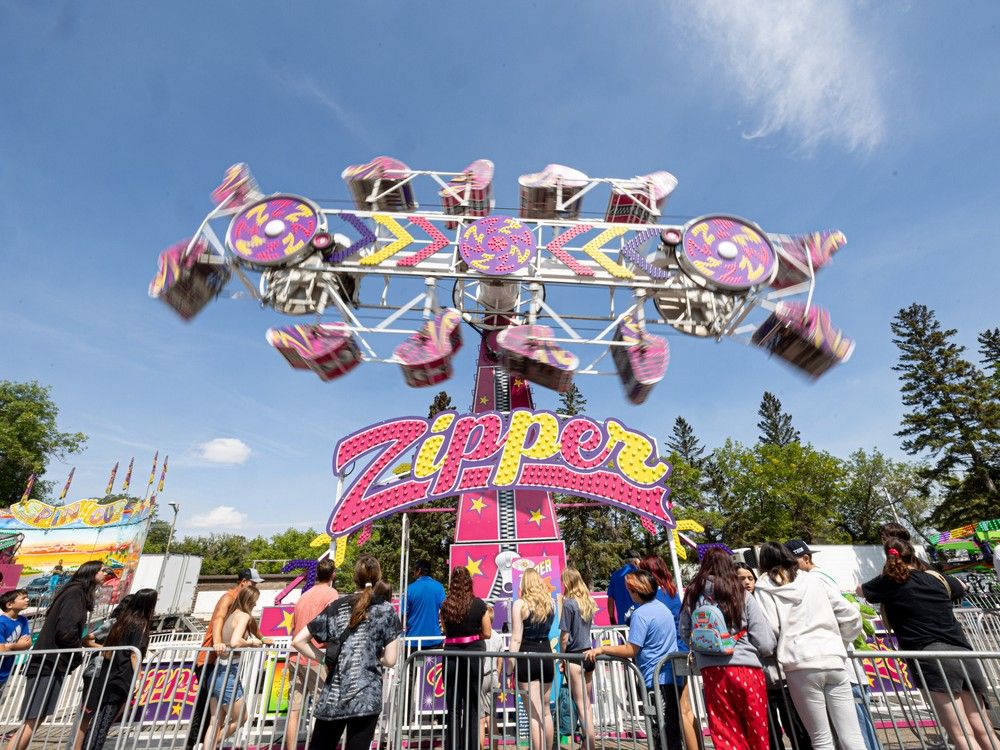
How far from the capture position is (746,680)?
3508 mm

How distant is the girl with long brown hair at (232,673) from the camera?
191 inches

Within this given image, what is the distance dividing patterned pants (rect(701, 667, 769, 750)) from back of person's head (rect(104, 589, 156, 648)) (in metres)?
4.78

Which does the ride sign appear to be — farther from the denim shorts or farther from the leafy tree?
the leafy tree

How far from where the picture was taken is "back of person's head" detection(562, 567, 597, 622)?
5109 millimetres

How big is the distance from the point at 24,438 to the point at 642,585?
5067 cm

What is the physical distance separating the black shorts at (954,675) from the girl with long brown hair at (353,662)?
3.78 meters

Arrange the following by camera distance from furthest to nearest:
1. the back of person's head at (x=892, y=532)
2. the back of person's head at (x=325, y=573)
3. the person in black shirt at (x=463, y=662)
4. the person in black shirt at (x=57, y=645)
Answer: the back of person's head at (x=325, y=573), the person in black shirt at (x=57, y=645), the person in black shirt at (x=463, y=662), the back of person's head at (x=892, y=532)

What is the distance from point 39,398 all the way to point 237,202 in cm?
4192

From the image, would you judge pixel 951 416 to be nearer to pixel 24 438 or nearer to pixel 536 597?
pixel 536 597

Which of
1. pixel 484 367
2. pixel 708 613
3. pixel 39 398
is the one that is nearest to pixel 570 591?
pixel 708 613

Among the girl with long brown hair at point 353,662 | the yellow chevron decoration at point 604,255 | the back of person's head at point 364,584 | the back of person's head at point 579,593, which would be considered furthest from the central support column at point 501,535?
the girl with long brown hair at point 353,662

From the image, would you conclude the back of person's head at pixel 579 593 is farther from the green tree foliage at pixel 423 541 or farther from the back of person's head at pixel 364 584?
the green tree foliage at pixel 423 541

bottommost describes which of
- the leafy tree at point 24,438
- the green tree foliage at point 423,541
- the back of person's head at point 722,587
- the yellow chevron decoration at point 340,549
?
the back of person's head at point 722,587

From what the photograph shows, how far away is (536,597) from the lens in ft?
15.9
